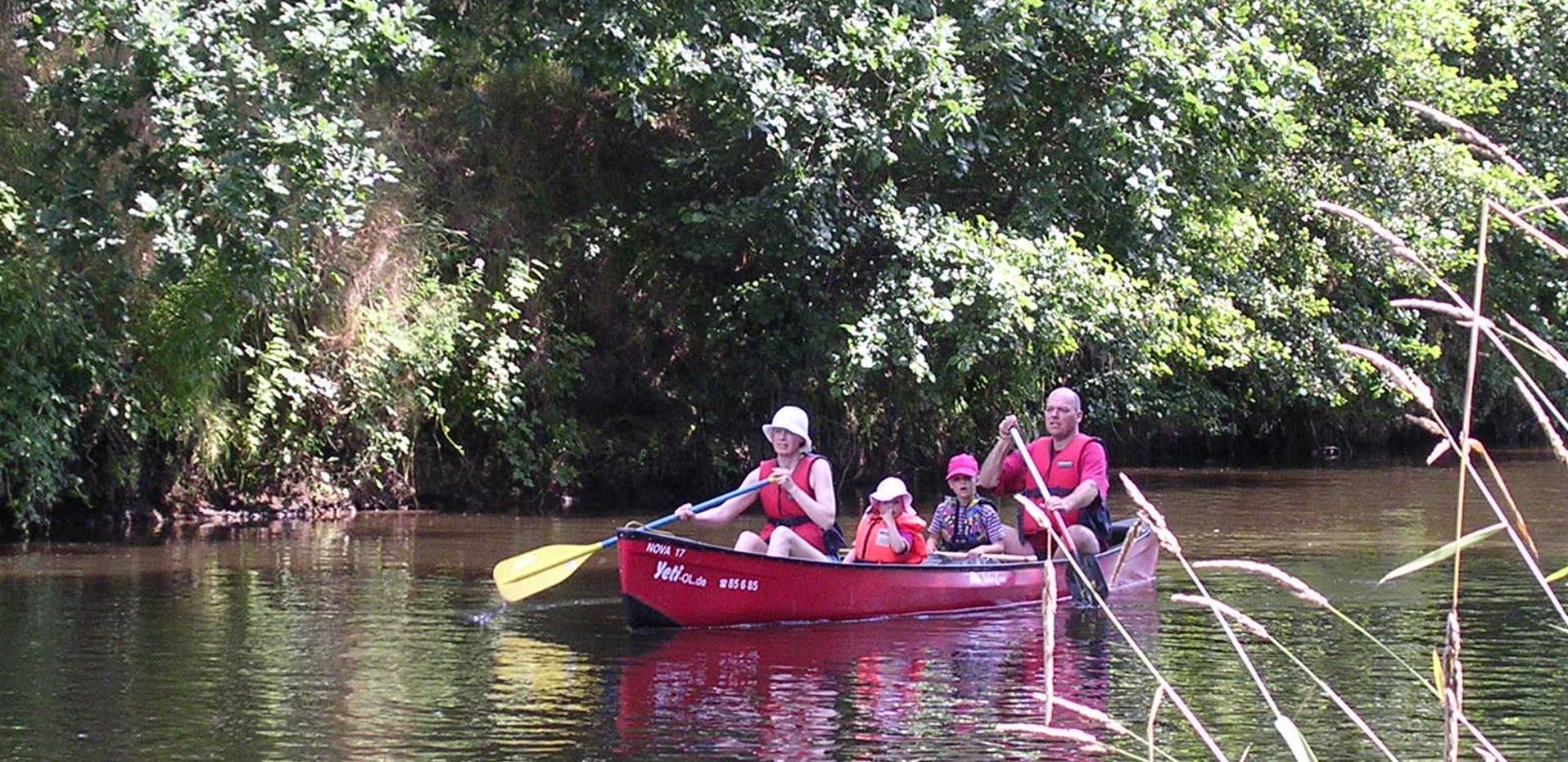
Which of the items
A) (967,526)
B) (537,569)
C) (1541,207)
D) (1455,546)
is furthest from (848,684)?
(1455,546)

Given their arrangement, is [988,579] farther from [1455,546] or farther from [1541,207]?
[1455,546]

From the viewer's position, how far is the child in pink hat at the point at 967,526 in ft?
43.9

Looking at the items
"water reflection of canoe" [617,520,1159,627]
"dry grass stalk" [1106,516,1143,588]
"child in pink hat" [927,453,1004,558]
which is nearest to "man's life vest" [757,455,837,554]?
"water reflection of canoe" [617,520,1159,627]

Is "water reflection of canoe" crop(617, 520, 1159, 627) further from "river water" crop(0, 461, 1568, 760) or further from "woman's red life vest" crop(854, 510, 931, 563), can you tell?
"woman's red life vest" crop(854, 510, 931, 563)

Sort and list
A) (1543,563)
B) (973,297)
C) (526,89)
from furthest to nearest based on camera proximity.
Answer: (526,89), (973,297), (1543,563)

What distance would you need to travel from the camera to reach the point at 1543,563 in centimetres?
1459

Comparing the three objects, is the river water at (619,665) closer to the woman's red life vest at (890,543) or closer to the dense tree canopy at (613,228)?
the woman's red life vest at (890,543)

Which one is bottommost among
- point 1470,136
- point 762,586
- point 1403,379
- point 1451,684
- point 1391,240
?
point 762,586

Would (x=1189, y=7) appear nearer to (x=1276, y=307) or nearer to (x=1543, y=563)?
(x=1276, y=307)

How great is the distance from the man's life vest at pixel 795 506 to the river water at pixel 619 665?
2.15 ft

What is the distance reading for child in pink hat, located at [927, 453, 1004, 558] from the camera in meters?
13.4

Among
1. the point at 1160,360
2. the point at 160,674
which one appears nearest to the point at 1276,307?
the point at 1160,360

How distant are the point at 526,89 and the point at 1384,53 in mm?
10324

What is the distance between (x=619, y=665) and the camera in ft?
33.7
